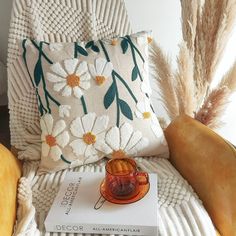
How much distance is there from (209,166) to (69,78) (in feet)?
1.68

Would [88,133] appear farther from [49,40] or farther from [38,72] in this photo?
[49,40]

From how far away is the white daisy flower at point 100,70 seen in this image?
1049 mm

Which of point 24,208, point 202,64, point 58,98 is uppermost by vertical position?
point 202,64

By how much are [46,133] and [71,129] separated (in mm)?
89

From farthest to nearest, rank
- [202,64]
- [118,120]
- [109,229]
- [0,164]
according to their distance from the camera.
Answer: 1. [202,64]
2. [118,120]
3. [0,164]
4. [109,229]

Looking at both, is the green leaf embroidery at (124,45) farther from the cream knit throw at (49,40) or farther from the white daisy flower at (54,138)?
the white daisy flower at (54,138)

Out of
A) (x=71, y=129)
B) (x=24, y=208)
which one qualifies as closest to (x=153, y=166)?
(x=71, y=129)

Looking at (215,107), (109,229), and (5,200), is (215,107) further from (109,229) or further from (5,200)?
(5,200)

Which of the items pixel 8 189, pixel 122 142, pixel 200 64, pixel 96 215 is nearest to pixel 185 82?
pixel 200 64

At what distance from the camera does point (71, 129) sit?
1044 millimetres

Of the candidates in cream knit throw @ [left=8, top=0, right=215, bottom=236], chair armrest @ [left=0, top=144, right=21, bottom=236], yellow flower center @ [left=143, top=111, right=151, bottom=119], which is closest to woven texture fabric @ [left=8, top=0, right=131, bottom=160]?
cream knit throw @ [left=8, top=0, right=215, bottom=236]

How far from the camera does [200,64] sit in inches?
48.8

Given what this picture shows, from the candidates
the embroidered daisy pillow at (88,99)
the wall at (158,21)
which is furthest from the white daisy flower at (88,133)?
the wall at (158,21)

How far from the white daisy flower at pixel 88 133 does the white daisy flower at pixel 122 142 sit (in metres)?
0.02
